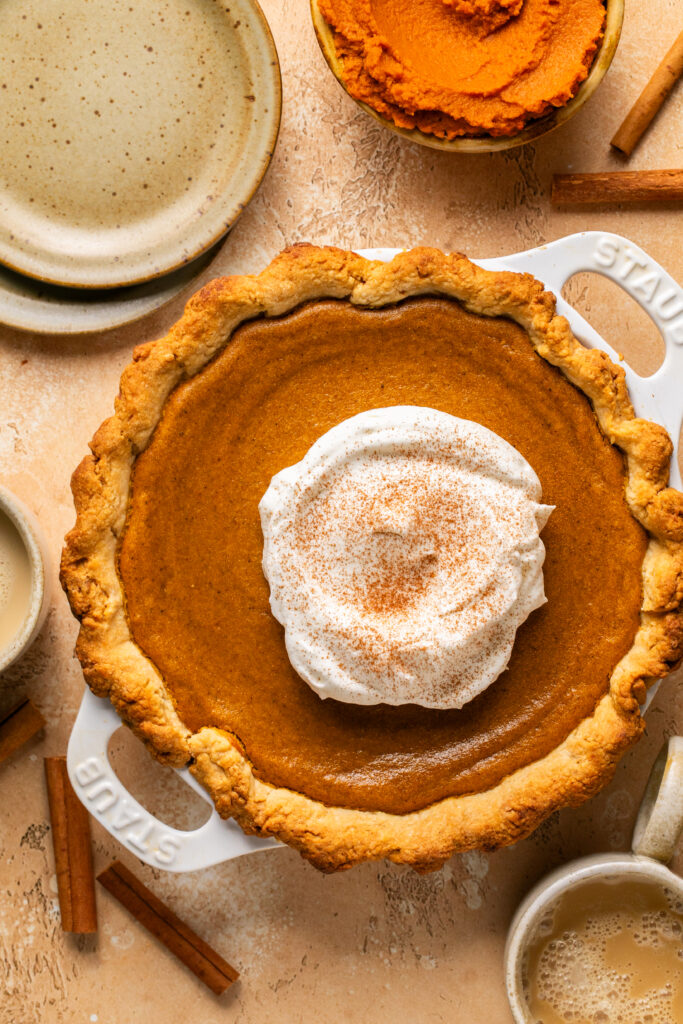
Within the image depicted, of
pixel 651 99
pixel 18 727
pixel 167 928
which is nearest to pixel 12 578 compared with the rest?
pixel 18 727

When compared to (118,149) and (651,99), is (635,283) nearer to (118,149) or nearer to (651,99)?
(651,99)

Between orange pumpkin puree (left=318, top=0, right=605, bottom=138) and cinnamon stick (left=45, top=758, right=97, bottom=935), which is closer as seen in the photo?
orange pumpkin puree (left=318, top=0, right=605, bottom=138)

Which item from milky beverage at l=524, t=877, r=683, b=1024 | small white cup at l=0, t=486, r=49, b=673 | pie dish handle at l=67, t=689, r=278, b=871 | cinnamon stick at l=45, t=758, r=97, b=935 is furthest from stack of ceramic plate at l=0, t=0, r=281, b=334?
milky beverage at l=524, t=877, r=683, b=1024

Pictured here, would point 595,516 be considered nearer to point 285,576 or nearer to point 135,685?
point 285,576

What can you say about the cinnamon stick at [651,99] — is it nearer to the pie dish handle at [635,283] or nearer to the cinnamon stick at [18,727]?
the pie dish handle at [635,283]

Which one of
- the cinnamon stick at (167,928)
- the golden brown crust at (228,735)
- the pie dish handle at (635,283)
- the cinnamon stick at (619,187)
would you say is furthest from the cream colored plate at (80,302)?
the cinnamon stick at (167,928)

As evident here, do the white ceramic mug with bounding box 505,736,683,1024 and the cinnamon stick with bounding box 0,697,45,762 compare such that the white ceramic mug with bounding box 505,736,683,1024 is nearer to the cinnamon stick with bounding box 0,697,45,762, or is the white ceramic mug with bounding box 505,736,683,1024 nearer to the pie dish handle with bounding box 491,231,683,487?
the pie dish handle with bounding box 491,231,683,487
